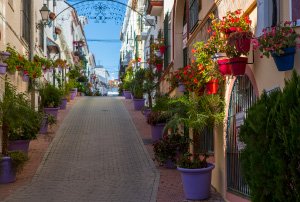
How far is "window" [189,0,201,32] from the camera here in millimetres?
11805

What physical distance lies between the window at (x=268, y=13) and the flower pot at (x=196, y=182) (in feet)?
10.6

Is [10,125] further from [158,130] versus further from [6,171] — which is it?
[158,130]

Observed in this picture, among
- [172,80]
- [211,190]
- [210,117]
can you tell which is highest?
[172,80]

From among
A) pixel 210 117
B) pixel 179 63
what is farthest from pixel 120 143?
pixel 210 117

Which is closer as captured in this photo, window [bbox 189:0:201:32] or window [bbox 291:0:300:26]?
window [bbox 291:0:300:26]

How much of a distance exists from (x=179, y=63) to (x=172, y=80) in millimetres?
3644

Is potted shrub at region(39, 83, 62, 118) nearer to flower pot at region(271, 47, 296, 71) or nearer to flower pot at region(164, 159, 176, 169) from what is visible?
flower pot at region(164, 159, 176, 169)

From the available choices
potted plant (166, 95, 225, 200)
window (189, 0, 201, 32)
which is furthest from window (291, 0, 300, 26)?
window (189, 0, 201, 32)

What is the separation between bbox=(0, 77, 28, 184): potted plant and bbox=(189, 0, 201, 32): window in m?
4.70

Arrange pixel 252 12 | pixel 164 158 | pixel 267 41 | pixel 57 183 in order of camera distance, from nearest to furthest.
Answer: pixel 267 41, pixel 252 12, pixel 57 183, pixel 164 158

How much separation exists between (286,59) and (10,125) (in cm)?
685

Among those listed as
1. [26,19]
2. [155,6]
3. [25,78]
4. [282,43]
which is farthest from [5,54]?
[155,6]

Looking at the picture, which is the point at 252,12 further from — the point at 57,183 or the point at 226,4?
the point at 57,183

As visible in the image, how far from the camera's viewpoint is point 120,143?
1502 centimetres
